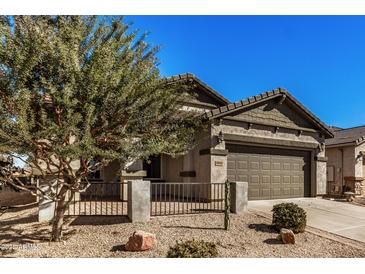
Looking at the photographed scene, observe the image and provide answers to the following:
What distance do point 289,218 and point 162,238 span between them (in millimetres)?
3566

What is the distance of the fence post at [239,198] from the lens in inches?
370

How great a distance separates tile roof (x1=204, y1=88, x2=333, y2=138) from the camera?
37.5 feet

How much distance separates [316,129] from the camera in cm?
1462

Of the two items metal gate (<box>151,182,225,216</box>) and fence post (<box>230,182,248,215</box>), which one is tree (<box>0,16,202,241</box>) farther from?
fence post (<box>230,182,248,215</box>)

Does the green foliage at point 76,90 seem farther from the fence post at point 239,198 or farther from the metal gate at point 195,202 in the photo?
the fence post at point 239,198

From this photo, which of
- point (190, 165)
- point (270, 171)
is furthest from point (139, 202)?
point (270, 171)

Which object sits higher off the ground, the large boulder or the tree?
the tree

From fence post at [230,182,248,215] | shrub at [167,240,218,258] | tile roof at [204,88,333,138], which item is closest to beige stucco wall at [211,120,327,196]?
tile roof at [204,88,333,138]

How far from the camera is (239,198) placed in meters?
9.47

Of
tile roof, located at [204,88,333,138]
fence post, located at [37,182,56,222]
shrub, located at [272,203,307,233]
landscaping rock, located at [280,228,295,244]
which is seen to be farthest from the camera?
tile roof, located at [204,88,333,138]

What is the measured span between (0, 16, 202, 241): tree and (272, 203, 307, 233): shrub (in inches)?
144

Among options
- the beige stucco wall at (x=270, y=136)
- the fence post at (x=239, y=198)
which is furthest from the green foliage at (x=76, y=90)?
the beige stucco wall at (x=270, y=136)

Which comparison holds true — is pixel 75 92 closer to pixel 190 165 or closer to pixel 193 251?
pixel 193 251
